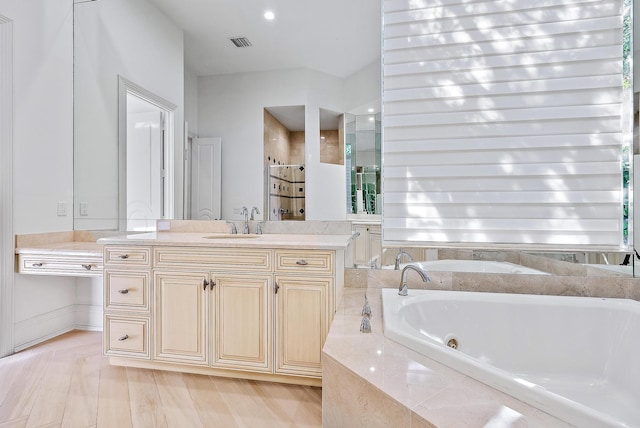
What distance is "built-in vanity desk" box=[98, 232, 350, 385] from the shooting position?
1817mm

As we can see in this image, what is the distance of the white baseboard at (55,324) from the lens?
2283 millimetres

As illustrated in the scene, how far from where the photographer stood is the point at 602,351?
57.1 inches

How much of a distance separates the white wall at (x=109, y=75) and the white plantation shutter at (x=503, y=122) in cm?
171

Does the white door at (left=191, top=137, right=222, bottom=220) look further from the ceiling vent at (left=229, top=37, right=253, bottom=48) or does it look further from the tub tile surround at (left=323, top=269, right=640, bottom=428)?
the tub tile surround at (left=323, top=269, right=640, bottom=428)

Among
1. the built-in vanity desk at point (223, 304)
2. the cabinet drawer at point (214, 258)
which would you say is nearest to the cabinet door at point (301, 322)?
the built-in vanity desk at point (223, 304)

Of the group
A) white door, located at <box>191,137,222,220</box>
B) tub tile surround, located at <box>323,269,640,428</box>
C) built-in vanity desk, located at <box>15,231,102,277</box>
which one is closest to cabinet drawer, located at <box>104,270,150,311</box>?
built-in vanity desk, located at <box>15,231,102,277</box>

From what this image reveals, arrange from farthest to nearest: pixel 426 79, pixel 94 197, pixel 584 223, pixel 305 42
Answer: pixel 94 197 < pixel 305 42 < pixel 426 79 < pixel 584 223

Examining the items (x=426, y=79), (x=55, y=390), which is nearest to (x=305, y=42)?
(x=426, y=79)

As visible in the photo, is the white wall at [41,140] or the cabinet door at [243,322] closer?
the cabinet door at [243,322]

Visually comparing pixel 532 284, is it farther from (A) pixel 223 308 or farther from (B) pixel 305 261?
(A) pixel 223 308

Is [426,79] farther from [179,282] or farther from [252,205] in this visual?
[179,282]

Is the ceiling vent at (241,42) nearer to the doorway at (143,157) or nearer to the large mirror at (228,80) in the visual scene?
the large mirror at (228,80)

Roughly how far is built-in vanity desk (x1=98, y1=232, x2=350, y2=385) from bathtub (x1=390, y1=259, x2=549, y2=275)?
21.8 inches

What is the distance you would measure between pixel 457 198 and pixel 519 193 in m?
0.32
